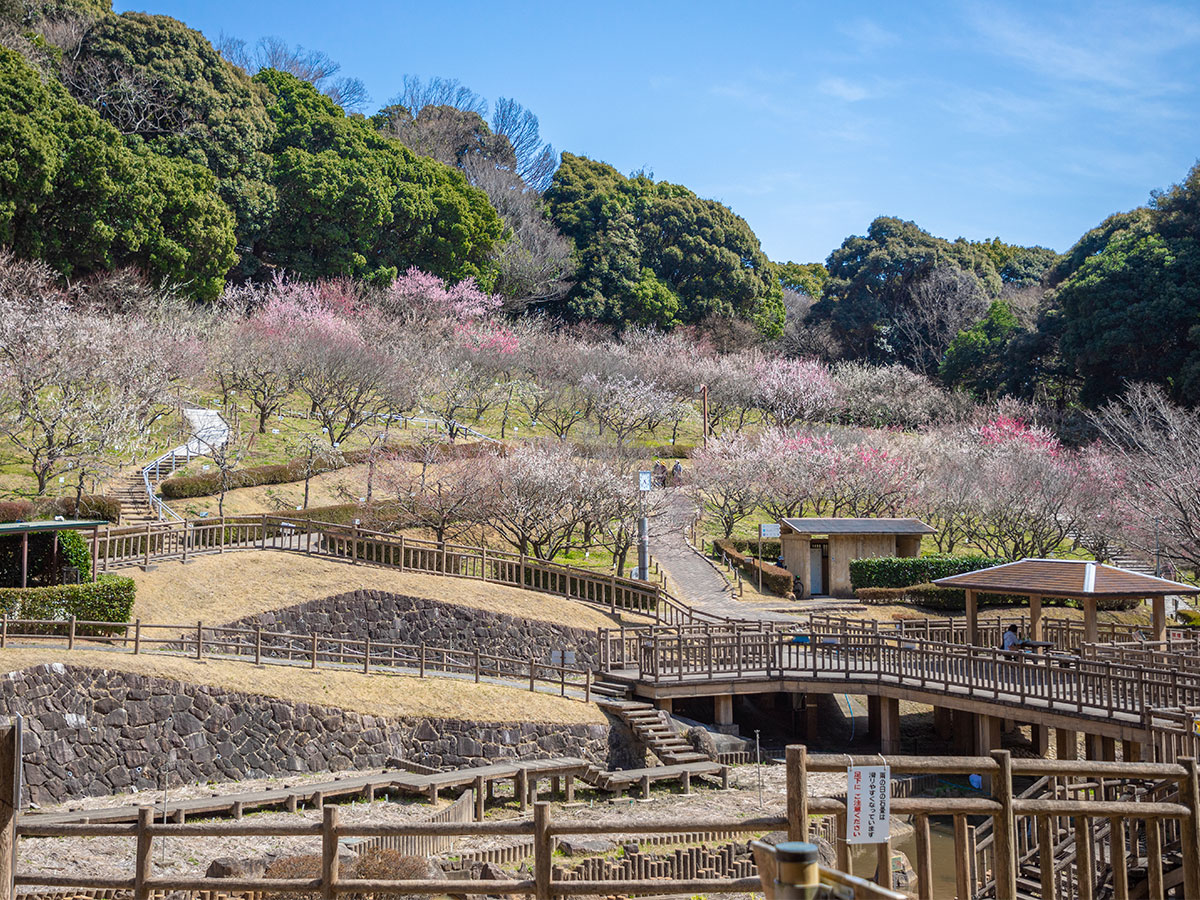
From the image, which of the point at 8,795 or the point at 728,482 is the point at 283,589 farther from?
the point at 728,482

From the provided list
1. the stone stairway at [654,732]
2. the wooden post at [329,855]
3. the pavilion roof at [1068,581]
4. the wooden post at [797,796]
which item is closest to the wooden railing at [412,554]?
the stone stairway at [654,732]

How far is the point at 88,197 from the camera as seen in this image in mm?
41469

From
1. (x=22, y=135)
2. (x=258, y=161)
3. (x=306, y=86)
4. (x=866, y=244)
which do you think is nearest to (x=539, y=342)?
(x=258, y=161)

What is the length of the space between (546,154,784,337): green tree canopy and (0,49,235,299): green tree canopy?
85.2 ft

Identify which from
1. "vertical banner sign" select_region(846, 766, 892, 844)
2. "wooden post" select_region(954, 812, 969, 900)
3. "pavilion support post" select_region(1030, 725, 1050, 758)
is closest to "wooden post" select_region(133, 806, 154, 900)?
"vertical banner sign" select_region(846, 766, 892, 844)

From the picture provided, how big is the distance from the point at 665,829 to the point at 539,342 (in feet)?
160

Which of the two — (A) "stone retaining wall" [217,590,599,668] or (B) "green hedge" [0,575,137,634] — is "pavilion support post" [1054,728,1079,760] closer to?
(A) "stone retaining wall" [217,590,599,668]

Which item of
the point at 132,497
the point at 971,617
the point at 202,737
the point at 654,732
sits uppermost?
the point at 132,497

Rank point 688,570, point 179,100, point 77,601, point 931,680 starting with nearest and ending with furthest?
point 77,601 < point 931,680 < point 688,570 < point 179,100

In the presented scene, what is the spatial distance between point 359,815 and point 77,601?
7.51 meters

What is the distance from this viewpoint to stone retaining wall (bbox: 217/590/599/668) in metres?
26.2

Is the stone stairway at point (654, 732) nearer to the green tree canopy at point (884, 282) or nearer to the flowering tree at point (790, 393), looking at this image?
the flowering tree at point (790, 393)

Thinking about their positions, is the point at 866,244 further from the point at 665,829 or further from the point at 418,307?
the point at 665,829

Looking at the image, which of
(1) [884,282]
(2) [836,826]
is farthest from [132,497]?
(1) [884,282]
